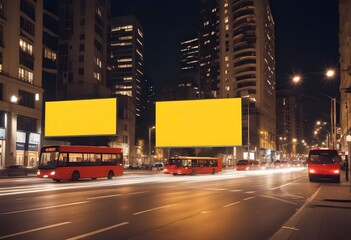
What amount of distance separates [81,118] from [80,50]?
43.1 metres

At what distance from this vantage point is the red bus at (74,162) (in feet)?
109

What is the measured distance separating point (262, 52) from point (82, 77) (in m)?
74.6

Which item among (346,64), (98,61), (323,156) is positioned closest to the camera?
(323,156)

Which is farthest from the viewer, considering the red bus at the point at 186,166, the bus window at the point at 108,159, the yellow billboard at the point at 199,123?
the yellow billboard at the point at 199,123

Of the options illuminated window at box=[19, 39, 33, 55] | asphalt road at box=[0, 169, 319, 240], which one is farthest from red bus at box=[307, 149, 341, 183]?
illuminated window at box=[19, 39, 33, 55]

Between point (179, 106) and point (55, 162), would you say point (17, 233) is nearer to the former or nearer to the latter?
point (55, 162)

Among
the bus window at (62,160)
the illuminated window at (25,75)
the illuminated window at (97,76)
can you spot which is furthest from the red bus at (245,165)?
the bus window at (62,160)

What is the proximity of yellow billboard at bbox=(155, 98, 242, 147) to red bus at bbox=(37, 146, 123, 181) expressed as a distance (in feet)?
69.4

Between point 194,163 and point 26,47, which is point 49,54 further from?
point 194,163

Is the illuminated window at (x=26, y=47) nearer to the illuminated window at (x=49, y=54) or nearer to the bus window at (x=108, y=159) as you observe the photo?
the illuminated window at (x=49, y=54)

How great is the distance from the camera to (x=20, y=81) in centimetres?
5841

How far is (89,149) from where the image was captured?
1412 inches

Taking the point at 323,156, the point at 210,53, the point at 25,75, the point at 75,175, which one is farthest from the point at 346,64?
the point at 210,53

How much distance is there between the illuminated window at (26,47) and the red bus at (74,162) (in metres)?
30.6
